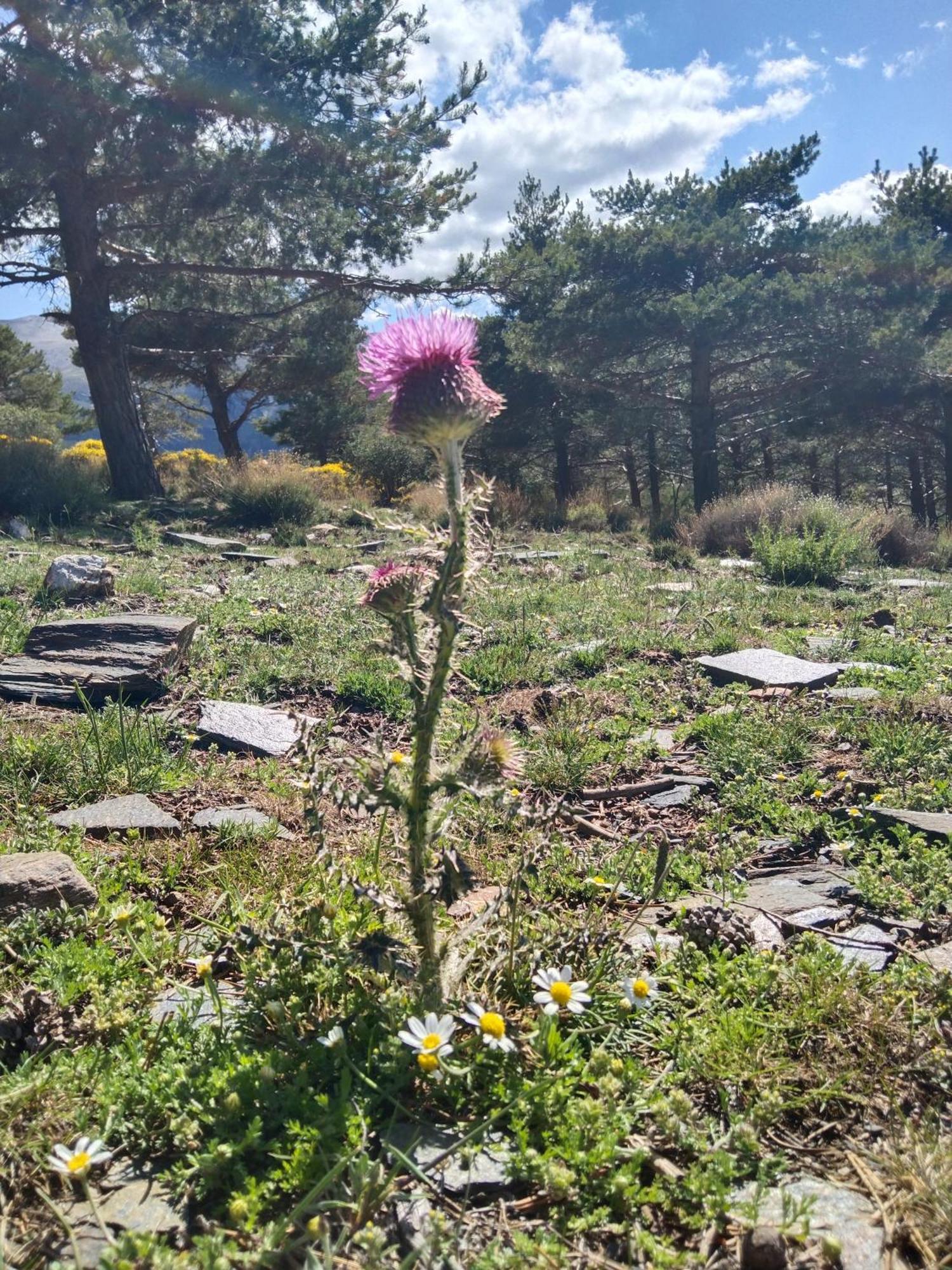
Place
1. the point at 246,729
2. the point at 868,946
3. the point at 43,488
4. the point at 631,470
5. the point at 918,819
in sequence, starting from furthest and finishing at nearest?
the point at 631,470, the point at 43,488, the point at 246,729, the point at 918,819, the point at 868,946

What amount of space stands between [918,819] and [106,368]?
14870 millimetres

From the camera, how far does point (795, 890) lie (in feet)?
8.12

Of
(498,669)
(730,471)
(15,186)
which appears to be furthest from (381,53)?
(730,471)

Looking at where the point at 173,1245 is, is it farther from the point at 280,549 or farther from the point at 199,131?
the point at 199,131

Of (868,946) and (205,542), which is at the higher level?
(205,542)

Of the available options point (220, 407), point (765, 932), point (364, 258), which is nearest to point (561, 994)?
point (765, 932)

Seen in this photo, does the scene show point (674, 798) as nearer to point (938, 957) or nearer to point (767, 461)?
point (938, 957)

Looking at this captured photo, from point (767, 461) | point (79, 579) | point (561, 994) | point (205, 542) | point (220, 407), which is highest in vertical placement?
point (220, 407)

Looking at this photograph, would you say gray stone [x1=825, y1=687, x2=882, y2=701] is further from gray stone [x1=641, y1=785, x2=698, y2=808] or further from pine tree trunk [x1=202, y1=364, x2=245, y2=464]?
pine tree trunk [x1=202, y1=364, x2=245, y2=464]

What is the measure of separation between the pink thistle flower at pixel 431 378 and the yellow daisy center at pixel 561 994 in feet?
3.66

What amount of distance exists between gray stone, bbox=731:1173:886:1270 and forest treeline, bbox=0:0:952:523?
44.7 feet

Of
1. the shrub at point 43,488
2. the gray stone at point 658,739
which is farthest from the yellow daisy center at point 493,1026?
the shrub at point 43,488

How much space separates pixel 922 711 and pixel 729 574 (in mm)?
5167

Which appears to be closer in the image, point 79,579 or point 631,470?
point 79,579
